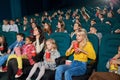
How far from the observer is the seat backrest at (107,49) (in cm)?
327

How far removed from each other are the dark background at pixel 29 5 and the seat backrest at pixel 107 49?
7.76 m

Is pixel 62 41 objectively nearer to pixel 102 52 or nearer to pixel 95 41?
pixel 95 41

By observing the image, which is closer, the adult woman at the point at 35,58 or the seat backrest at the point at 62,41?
the adult woman at the point at 35,58

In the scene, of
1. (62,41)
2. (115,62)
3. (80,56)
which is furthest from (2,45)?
(115,62)

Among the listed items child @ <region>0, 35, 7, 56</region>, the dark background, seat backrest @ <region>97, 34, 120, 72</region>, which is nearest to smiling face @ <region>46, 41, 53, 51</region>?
seat backrest @ <region>97, 34, 120, 72</region>

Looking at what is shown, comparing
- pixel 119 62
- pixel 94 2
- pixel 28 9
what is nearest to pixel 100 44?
pixel 119 62

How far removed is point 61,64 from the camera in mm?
3443

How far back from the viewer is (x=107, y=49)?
10.9ft

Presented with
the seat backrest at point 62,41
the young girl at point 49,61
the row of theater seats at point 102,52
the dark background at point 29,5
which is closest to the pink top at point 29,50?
the young girl at point 49,61

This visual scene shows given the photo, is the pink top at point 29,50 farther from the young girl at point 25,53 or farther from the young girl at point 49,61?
the young girl at point 49,61

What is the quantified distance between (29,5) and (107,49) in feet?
31.5

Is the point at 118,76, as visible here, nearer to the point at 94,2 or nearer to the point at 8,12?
the point at 8,12

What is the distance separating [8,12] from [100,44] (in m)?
8.08

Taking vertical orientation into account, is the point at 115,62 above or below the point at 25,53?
below
